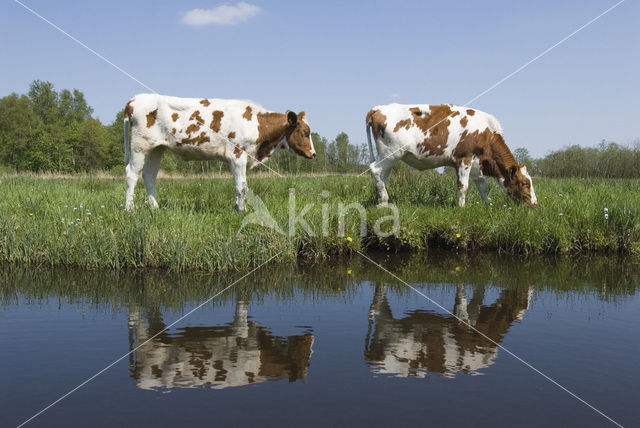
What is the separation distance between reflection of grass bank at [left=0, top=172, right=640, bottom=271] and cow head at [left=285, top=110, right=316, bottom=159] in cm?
112

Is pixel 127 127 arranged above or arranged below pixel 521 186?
above

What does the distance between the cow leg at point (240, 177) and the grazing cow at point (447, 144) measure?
2839 millimetres

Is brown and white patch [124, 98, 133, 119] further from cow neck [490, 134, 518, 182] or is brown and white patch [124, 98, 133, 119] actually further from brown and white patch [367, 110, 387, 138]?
cow neck [490, 134, 518, 182]

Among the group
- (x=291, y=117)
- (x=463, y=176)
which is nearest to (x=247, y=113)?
(x=291, y=117)

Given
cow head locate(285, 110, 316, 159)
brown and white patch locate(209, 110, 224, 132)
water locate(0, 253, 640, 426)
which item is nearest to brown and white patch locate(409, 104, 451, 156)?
cow head locate(285, 110, 316, 159)

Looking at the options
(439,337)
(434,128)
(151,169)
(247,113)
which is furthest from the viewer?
(434,128)

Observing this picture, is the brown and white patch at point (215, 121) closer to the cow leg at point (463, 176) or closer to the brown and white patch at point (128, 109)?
the brown and white patch at point (128, 109)

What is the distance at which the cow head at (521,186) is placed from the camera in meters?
11.2

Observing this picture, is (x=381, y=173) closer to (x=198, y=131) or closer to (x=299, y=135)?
(x=299, y=135)

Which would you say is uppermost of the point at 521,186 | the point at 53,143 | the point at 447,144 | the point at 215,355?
the point at 53,143

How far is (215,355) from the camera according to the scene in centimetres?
414

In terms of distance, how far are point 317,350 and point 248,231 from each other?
431 cm

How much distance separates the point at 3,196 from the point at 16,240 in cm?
410

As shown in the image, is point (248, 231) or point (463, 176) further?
point (463, 176)
